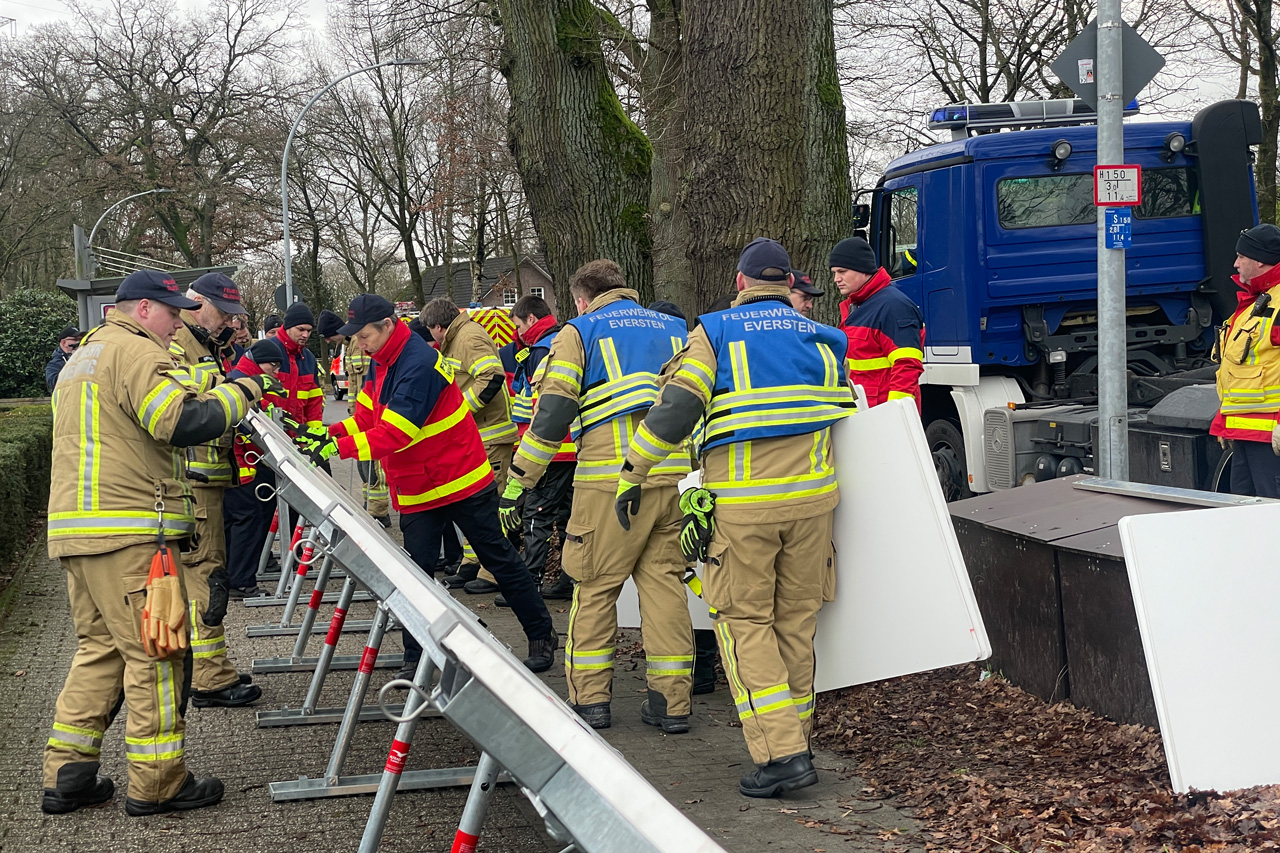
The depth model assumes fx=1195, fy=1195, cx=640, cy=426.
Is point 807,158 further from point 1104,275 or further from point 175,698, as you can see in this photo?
point 175,698

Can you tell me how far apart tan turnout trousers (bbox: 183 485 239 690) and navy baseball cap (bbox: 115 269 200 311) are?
4.58 ft

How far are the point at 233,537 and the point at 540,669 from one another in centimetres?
290

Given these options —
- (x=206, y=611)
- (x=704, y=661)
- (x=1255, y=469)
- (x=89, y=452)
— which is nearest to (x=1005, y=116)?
(x=1255, y=469)

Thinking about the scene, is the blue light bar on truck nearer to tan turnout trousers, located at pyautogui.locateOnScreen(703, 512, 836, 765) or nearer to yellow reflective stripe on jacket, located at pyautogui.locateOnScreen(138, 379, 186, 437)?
tan turnout trousers, located at pyautogui.locateOnScreen(703, 512, 836, 765)

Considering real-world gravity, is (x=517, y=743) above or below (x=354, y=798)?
above

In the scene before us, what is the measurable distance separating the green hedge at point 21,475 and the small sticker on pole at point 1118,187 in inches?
254

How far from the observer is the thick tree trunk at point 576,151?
1078 centimetres

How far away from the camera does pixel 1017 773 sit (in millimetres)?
4348

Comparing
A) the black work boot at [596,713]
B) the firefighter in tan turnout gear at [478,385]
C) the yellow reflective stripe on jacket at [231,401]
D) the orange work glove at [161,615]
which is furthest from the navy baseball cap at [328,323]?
the orange work glove at [161,615]

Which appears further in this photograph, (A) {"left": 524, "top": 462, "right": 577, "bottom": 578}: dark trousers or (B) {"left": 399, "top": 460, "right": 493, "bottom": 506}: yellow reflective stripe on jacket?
(A) {"left": 524, "top": 462, "right": 577, "bottom": 578}: dark trousers

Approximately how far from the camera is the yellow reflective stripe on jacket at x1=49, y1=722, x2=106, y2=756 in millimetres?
4375

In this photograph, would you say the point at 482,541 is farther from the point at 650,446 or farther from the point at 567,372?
the point at 650,446

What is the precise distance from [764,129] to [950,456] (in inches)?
158

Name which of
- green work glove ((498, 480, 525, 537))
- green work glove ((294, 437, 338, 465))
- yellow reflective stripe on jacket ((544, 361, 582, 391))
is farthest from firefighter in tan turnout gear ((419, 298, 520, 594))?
yellow reflective stripe on jacket ((544, 361, 582, 391))
